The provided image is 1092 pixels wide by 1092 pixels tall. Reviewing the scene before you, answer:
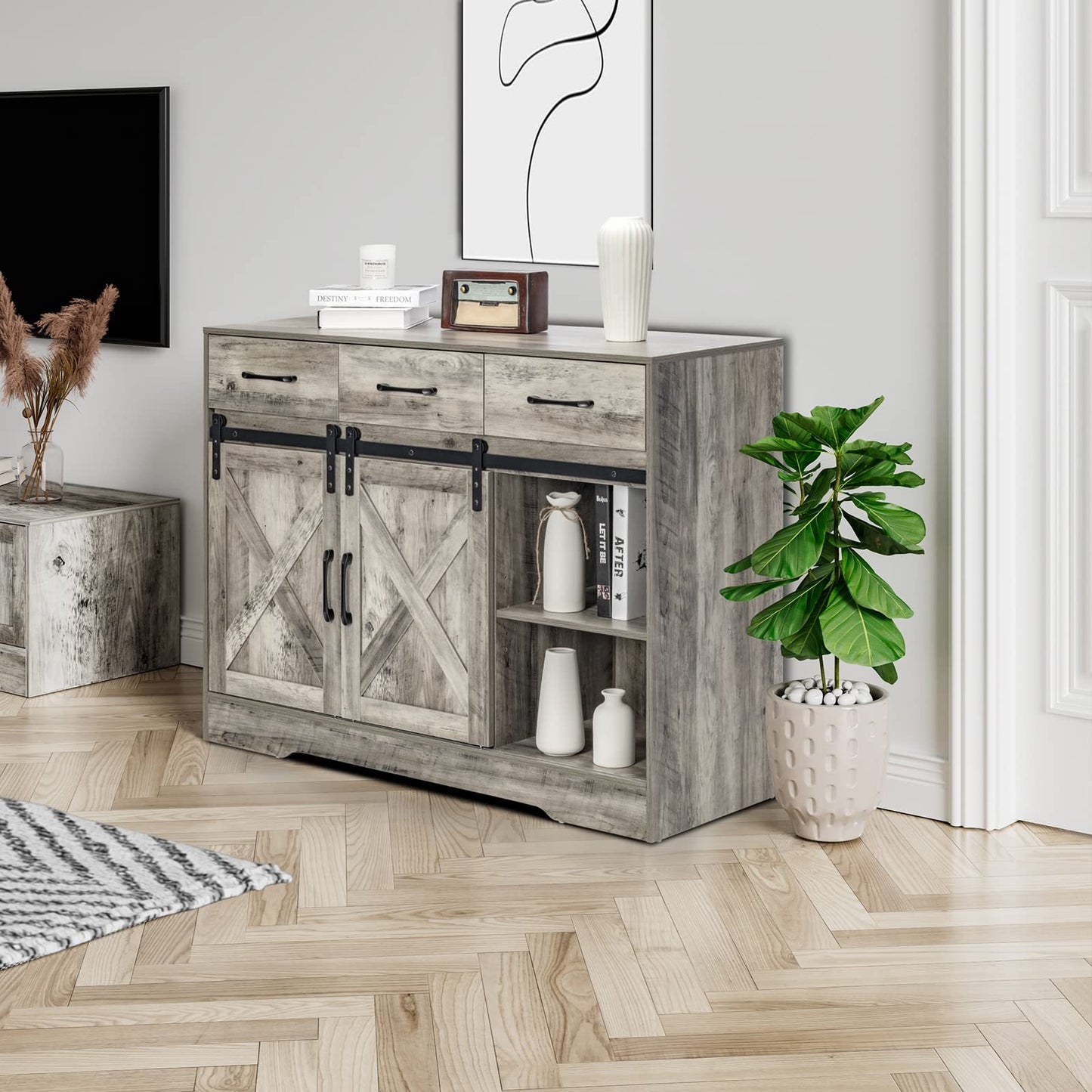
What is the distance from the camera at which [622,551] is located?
11.3 ft

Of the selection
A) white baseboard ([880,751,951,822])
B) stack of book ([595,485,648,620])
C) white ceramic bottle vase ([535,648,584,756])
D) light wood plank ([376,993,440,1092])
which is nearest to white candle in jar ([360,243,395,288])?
stack of book ([595,485,648,620])

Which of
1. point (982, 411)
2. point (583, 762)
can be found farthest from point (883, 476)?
point (583, 762)

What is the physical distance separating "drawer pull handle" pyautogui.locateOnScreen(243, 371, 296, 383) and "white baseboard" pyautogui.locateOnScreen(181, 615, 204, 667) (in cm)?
124

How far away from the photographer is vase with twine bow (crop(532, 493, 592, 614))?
11.6 feet

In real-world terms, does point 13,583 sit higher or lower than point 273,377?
lower

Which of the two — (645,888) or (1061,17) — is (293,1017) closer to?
(645,888)

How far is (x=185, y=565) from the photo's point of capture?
16.4 ft

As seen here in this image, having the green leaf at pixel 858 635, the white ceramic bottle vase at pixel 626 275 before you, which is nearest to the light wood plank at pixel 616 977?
the green leaf at pixel 858 635

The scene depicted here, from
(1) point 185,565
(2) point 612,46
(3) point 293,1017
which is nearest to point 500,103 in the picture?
(2) point 612,46

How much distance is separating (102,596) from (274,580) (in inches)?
38.1

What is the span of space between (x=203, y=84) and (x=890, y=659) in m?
2.75

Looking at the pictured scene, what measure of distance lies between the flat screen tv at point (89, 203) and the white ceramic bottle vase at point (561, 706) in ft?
6.57

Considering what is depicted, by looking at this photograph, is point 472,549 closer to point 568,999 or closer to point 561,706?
point 561,706

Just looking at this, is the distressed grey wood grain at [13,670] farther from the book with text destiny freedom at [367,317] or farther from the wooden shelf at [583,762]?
the wooden shelf at [583,762]
